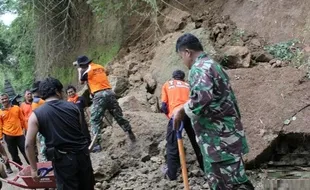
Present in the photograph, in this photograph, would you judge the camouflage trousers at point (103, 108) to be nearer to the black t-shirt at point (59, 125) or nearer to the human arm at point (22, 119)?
the human arm at point (22, 119)

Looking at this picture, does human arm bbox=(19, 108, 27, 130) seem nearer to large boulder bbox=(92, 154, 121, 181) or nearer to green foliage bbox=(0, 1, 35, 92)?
large boulder bbox=(92, 154, 121, 181)

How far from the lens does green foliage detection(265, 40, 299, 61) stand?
27.5 feet

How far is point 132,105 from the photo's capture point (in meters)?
8.68

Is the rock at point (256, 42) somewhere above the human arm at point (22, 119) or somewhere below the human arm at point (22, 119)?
above

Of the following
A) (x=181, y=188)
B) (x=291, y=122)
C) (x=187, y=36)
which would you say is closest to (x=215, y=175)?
(x=187, y=36)

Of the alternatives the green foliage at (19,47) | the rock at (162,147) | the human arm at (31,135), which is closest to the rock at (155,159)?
the rock at (162,147)

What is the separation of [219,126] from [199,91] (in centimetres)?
34

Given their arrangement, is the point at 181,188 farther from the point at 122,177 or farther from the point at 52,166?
the point at 52,166

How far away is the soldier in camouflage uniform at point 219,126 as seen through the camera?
3.49 m

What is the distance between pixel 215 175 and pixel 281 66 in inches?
198

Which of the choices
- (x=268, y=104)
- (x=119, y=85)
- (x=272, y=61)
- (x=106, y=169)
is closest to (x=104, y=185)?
(x=106, y=169)

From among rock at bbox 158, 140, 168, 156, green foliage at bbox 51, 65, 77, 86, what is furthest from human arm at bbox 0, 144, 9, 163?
green foliage at bbox 51, 65, 77, 86

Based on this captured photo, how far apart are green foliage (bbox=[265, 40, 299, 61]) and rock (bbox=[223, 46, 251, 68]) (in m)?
0.53

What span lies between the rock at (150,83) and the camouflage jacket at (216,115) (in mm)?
5745
